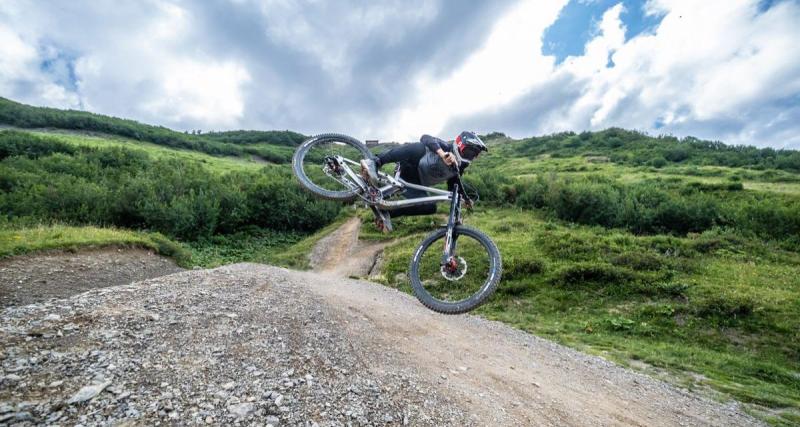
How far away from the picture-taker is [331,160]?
31.8ft

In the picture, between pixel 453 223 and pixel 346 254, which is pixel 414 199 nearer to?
pixel 453 223

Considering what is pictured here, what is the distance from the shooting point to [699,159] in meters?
70.2

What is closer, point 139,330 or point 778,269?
point 139,330

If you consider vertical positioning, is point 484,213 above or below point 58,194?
above

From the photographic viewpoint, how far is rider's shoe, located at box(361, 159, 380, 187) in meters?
8.91

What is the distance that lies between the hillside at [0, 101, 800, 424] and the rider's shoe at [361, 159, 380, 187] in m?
13.5

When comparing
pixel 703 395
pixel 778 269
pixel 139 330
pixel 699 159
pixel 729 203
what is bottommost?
pixel 703 395

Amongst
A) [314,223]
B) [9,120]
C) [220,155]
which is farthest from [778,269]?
[9,120]

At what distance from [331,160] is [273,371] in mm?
4848

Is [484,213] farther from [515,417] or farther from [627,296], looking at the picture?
[515,417]

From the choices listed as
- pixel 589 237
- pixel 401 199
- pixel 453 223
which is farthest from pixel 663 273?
pixel 401 199

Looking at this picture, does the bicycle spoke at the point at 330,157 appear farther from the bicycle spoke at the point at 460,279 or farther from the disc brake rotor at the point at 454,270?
the bicycle spoke at the point at 460,279

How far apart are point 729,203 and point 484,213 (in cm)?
2264

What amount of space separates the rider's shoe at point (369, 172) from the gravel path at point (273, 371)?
4.37 metres
